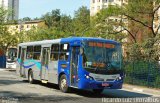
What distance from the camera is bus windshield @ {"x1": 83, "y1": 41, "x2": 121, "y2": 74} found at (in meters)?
18.1

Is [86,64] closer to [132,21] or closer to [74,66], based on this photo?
[74,66]

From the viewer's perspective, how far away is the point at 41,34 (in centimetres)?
8031

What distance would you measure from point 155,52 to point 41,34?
48211 mm

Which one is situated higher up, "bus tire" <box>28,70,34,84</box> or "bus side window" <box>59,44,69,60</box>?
"bus side window" <box>59,44,69,60</box>

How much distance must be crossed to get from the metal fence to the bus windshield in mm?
8420

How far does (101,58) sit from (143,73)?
10.5m

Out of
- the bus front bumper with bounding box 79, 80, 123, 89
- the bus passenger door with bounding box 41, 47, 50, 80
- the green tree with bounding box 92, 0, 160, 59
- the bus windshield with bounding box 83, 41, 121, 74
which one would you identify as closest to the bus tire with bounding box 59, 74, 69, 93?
the bus front bumper with bounding box 79, 80, 123, 89

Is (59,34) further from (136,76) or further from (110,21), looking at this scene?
(136,76)

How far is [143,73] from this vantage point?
2812 centimetres

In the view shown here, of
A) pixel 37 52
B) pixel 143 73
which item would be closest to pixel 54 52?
pixel 37 52

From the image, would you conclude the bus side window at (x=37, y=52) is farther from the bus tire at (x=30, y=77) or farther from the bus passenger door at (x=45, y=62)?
the bus tire at (x=30, y=77)

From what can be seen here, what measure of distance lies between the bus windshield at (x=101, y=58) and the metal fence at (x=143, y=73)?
8.42m

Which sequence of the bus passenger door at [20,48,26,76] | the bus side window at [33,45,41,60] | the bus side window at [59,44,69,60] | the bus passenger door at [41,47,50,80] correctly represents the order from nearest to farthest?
the bus side window at [59,44,69,60], the bus passenger door at [41,47,50,80], the bus side window at [33,45,41,60], the bus passenger door at [20,48,26,76]

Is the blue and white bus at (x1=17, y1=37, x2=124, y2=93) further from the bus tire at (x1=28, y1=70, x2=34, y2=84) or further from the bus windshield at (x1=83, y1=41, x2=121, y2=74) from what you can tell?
the bus tire at (x1=28, y1=70, x2=34, y2=84)
